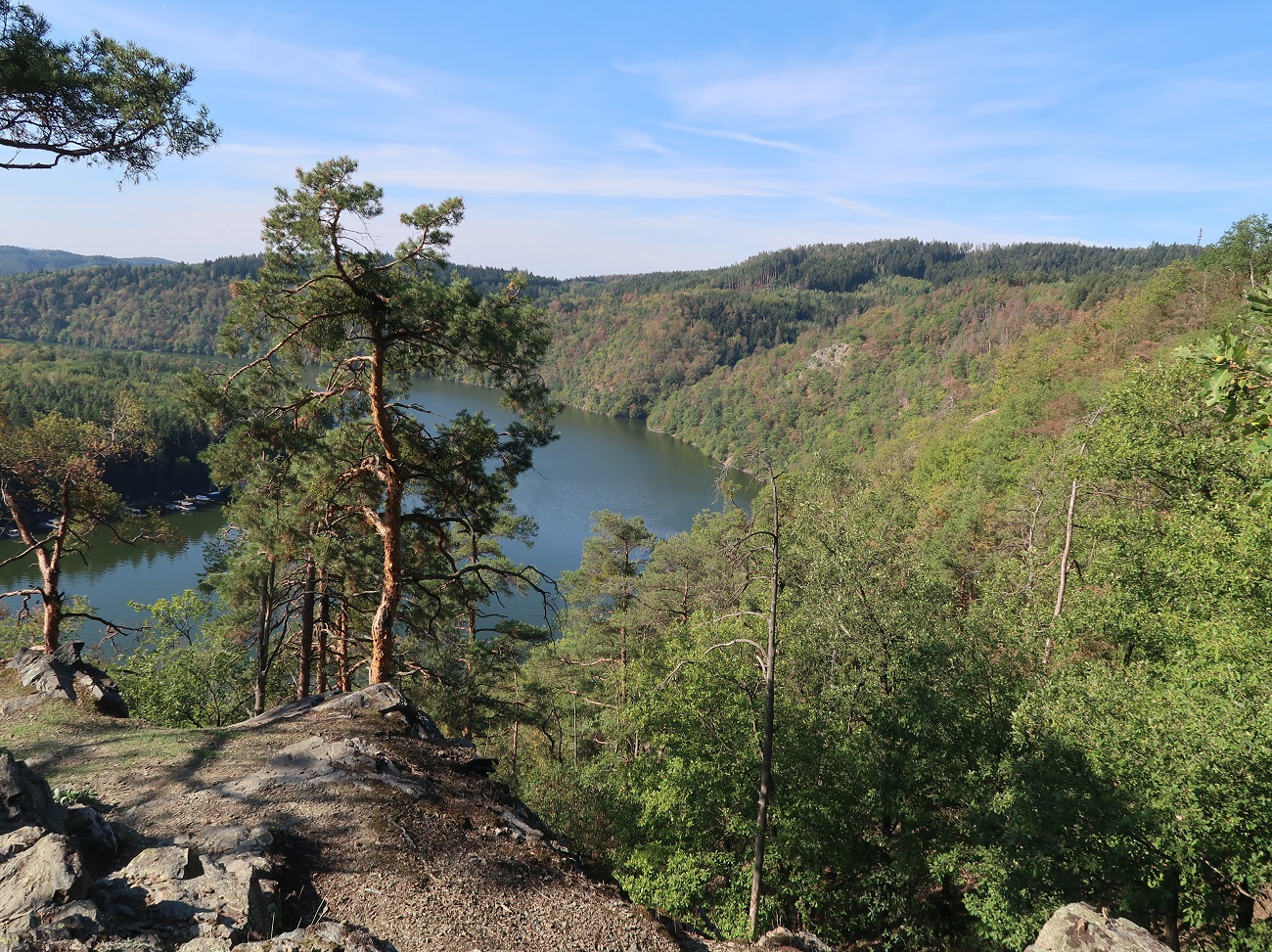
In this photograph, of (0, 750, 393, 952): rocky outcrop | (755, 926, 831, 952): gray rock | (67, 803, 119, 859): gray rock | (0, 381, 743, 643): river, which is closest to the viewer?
(0, 750, 393, 952): rocky outcrop

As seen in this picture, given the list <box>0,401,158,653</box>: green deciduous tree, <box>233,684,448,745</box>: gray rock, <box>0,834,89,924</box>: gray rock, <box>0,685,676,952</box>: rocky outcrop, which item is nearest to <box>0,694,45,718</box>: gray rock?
<box>0,685,676,952</box>: rocky outcrop

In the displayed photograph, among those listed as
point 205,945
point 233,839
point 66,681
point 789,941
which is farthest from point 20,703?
point 789,941

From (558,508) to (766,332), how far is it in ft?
351

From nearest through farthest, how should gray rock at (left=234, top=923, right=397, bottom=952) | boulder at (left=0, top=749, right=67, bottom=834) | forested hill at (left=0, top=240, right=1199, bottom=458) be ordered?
gray rock at (left=234, top=923, right=397, bottom=952) → boulder at (left=0, top=749, right=67, bottom=834) → forested hill at (left=0, top=240, right=1199, bottom=458)

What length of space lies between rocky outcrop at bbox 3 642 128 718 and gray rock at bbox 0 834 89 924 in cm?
605

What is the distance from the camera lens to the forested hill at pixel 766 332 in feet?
283

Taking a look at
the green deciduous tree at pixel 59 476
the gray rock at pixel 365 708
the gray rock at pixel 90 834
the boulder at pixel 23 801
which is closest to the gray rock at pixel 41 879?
the boulder at pixel 23 801

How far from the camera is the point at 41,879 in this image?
376cm

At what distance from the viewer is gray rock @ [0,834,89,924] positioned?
3625 millimetres

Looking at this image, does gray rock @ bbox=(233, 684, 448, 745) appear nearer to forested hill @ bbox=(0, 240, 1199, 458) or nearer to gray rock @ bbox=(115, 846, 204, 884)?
gray rock @ bbox=(115, 846, 204, 884)

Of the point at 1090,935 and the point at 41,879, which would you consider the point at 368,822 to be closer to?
the point at 41,879

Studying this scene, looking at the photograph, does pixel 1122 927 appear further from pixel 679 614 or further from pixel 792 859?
pixel 679 614

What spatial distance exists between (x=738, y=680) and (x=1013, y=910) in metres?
4.09

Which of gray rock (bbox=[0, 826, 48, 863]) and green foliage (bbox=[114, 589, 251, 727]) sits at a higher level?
gray rock (bbox=[0, 826, 48, 863])
